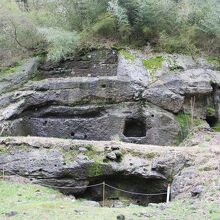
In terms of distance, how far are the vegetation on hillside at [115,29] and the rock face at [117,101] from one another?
1.26m

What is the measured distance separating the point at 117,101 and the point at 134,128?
1631 mm

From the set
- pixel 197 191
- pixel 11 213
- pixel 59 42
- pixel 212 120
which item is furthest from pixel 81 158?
pixel 212 120

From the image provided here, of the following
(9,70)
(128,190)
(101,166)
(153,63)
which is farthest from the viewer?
(9,70)

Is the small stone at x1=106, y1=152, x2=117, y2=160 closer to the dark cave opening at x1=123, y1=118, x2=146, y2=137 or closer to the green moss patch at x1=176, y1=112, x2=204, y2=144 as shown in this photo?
the dark cave opening at x1=123, y1=118, x2=146, y2=137

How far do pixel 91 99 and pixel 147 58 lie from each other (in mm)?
3611

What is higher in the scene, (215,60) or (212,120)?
(215,60)

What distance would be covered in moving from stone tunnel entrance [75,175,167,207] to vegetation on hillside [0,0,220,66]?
870 cm

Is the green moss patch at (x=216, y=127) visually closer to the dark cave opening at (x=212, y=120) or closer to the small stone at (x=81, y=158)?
the dark cave opening at (x=212, y=120)

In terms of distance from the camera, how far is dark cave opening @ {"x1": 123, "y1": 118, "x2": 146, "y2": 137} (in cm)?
1949

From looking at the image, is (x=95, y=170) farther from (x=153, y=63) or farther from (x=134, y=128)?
(x=153, y=63)

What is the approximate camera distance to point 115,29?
70.4 feet

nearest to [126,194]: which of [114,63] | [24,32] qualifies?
[114,63]

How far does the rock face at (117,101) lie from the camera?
1898cm

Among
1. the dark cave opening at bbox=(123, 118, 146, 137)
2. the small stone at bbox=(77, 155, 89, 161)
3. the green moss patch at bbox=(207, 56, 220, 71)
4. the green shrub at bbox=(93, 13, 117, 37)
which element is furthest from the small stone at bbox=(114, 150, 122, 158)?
the green moss patch at bbox=(207, 56, 220, 71)
